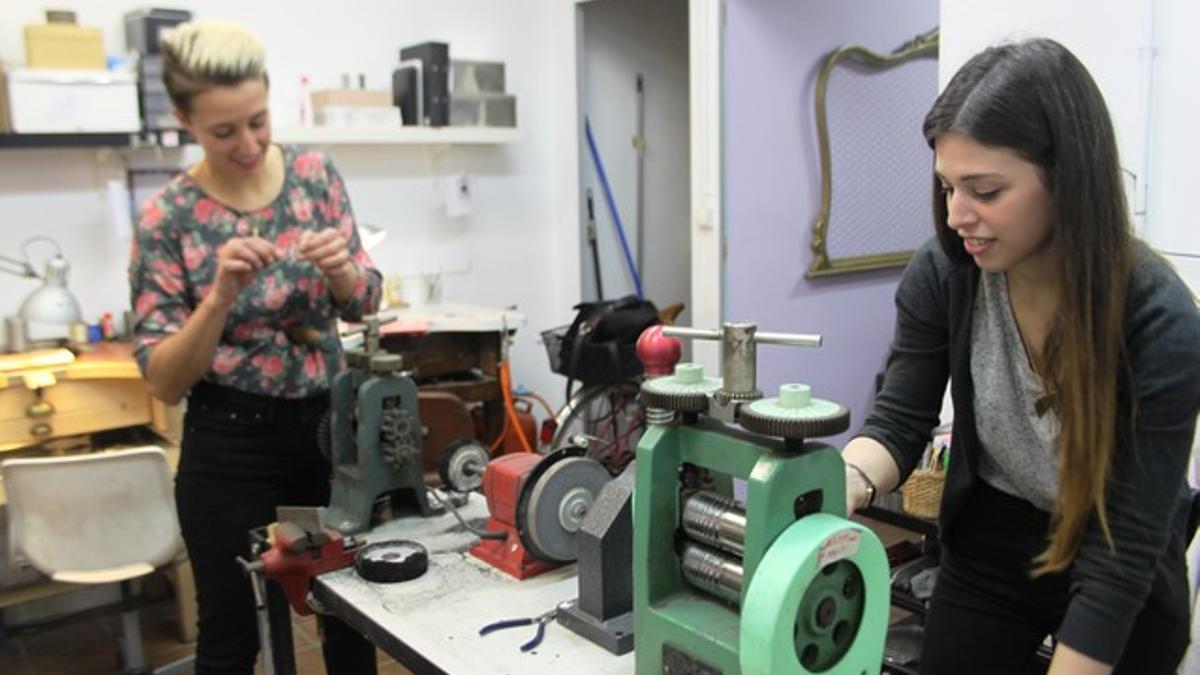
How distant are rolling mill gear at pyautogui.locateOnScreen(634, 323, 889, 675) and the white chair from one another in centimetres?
175

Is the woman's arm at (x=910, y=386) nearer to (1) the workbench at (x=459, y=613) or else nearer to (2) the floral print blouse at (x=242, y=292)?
(1) the workbench at (x=459, y=613)

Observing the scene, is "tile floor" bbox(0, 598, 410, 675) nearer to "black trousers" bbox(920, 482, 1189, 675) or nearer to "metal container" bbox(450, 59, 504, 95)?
"black trousers" bbox(920, 482, 1189, 675)

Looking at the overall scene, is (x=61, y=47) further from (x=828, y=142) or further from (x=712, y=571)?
(x=712, y=571)

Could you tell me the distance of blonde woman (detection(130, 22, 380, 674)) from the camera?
1806 mm

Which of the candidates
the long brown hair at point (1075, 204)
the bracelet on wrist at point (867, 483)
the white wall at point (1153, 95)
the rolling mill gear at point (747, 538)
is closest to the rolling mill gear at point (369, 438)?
the rolling mill gear at point (747, 538)

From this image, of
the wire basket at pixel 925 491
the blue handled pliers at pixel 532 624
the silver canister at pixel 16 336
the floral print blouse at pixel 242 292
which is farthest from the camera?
the silver canister at pixel 16 336

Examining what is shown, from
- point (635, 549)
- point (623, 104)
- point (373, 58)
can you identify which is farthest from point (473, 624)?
point (623, 104)

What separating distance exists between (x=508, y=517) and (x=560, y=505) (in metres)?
0.11

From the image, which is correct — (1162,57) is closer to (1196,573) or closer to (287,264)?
(1196,573)

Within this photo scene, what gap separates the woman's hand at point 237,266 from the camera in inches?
68.0

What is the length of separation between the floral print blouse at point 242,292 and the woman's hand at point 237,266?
6 centimetres

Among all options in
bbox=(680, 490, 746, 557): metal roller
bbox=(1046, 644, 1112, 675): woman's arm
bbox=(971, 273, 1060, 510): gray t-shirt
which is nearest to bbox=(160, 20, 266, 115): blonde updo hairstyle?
bbox=(680, 490, 746, 557): metal roller

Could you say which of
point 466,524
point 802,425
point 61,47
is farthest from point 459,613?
point 61,47

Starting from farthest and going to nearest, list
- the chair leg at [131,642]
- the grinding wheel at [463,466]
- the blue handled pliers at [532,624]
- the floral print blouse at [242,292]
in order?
the chair leg at [131,642]
the grinding wheel at [463,466]
the floral print blouse at [242,292]
the blue handled pliers at [532,624]
